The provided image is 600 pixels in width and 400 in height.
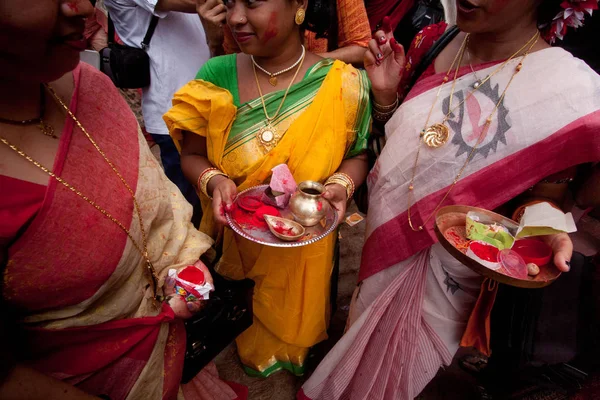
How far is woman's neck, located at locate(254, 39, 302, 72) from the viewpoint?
1772 millimetres

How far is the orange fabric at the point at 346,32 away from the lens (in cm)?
241

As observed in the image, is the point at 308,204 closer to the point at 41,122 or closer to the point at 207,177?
the point at 207,177

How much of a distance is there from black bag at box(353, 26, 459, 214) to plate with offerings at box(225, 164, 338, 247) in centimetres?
46

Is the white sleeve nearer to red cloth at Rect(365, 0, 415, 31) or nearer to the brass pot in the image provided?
the brass pot

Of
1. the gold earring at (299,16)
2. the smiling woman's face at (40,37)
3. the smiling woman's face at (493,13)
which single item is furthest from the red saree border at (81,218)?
the smiling woman's face at (493,13)

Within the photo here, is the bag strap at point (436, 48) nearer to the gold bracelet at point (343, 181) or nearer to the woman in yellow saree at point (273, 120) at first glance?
the woman in yellow saree at point (273, 120)

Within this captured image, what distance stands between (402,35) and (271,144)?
2.49 m

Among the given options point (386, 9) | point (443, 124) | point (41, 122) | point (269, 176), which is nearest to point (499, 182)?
point (443, 124)

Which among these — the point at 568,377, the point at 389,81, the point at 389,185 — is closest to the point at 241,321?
the point at 389,185

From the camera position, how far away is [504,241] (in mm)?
1317

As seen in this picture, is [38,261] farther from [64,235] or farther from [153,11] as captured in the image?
[153,11]

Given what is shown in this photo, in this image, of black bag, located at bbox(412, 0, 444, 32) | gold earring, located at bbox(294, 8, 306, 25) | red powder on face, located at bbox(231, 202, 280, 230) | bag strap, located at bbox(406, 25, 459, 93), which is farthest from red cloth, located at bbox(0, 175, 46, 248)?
black bag, located at bbox(412, 0, 444, 32)

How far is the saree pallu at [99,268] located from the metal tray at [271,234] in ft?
0.81

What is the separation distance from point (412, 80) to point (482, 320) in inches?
46.3
